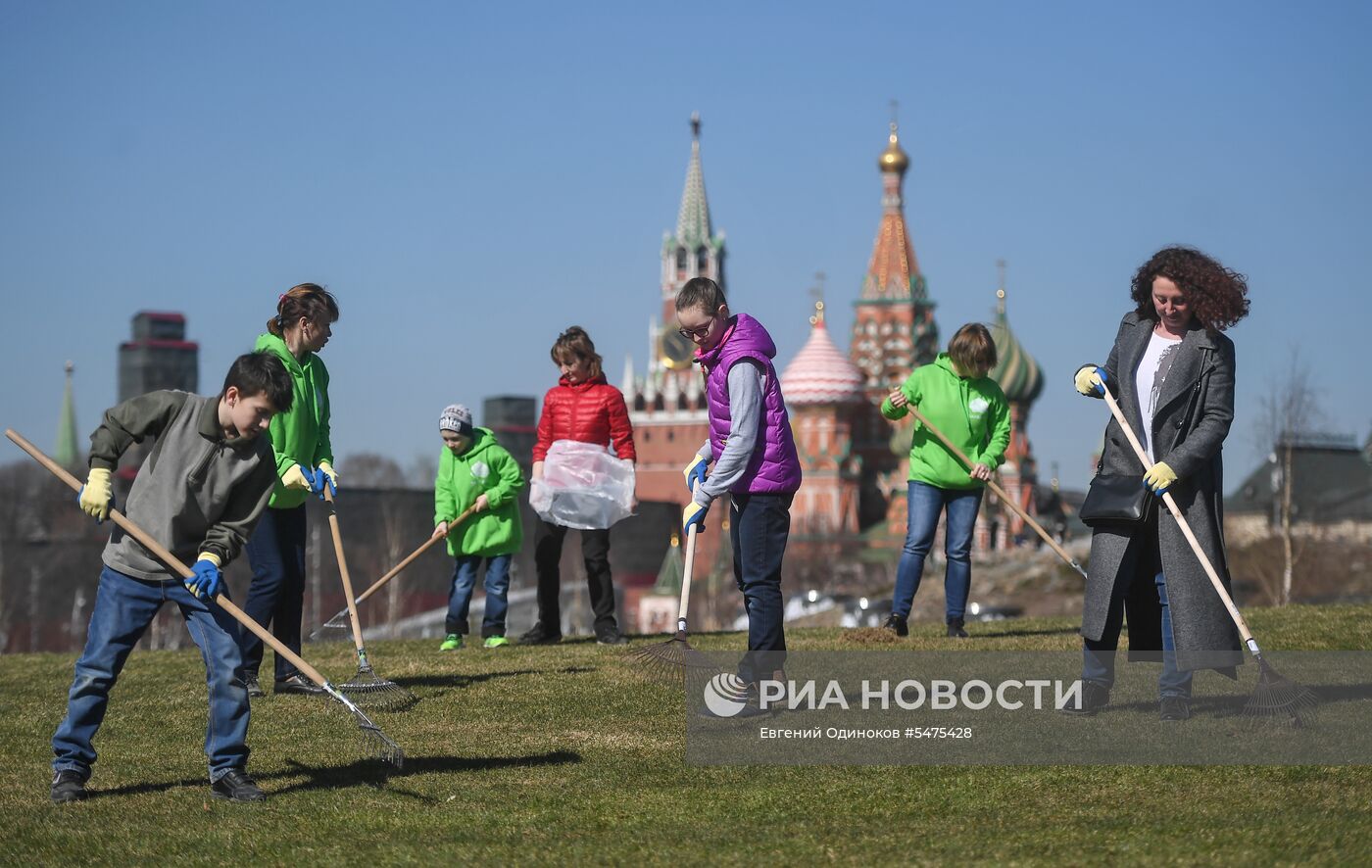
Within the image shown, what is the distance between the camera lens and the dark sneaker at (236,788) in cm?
588

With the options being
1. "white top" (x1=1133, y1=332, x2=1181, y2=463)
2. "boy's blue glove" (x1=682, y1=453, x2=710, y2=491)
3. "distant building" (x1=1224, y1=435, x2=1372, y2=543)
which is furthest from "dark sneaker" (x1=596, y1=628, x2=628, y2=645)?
"distant building" (x1=1224, y1=435, x2=1372, y2=543)

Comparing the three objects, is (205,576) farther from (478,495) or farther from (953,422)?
(953,422)

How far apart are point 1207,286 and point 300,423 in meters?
4.10

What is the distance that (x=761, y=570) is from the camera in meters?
7.18

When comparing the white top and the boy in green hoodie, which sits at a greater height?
the white top

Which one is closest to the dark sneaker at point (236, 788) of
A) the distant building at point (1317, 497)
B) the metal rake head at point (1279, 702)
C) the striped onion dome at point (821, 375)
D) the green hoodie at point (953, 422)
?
the metal rake head at point (1279, 702)

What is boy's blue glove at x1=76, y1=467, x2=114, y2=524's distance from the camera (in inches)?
227

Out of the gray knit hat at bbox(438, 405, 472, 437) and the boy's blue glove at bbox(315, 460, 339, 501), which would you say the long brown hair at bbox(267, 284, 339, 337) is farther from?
the gray knit hat at bbox(438, 405, 472, 437)

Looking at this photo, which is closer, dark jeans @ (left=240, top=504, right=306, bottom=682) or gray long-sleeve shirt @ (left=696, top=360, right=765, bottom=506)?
gray long-sleeve shirt @ (left=696, top=360, right=765, bottom=506)

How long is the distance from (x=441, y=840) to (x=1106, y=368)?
11.5ft

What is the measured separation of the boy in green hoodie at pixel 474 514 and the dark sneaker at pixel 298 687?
89.3 inches

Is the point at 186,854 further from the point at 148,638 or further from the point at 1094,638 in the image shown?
the point at 148,638

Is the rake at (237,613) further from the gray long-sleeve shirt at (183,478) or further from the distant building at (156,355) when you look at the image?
the distant building at (156,355)

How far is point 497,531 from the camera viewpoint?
10727mm
